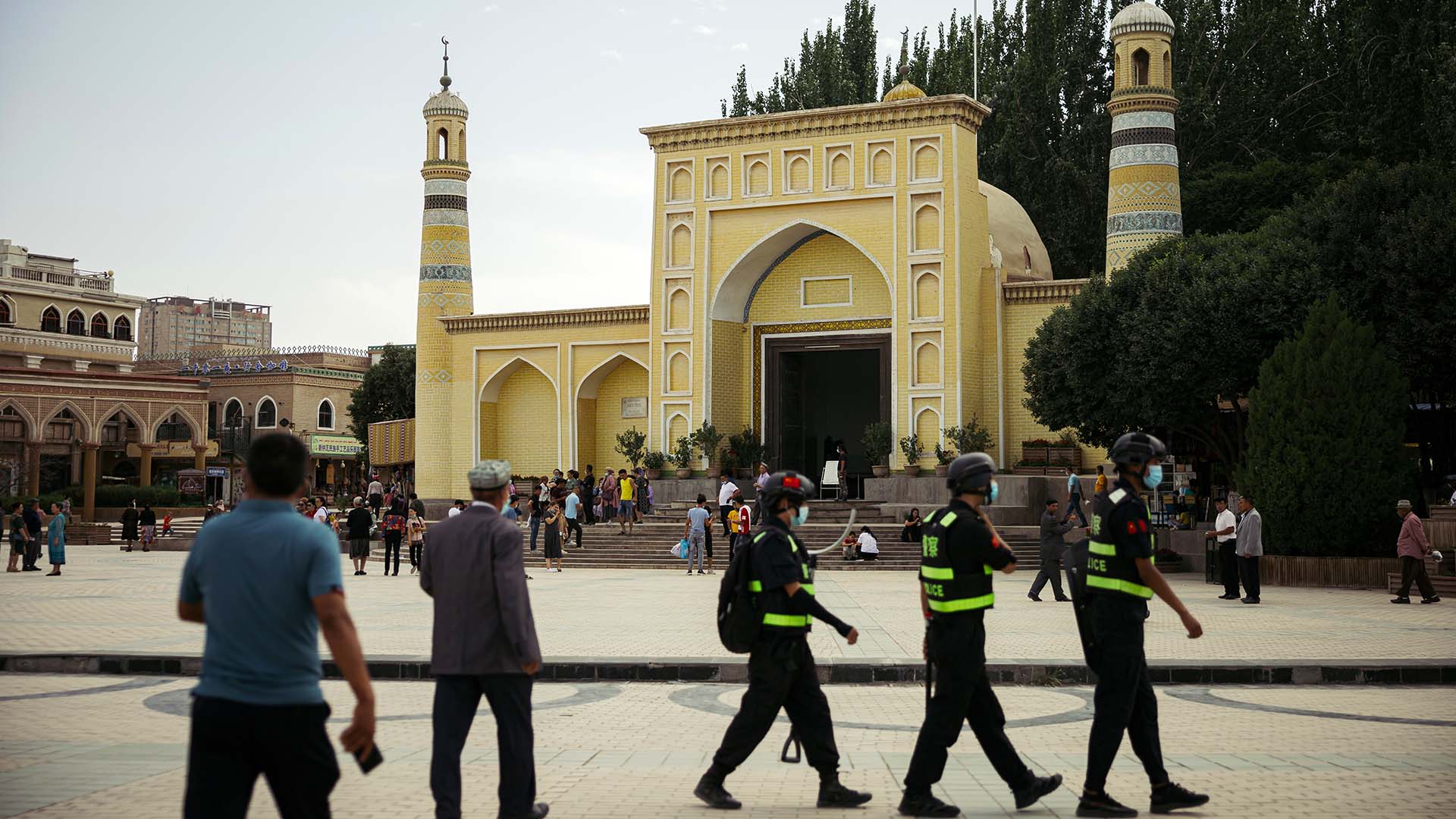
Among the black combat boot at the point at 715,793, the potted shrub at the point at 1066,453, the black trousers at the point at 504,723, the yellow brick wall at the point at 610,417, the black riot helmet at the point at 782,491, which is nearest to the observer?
the black trousers at the point at 504,723

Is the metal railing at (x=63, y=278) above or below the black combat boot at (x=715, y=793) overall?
above

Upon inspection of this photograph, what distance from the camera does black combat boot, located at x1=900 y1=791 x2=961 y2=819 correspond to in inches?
227

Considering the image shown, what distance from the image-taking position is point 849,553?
79.5 ft

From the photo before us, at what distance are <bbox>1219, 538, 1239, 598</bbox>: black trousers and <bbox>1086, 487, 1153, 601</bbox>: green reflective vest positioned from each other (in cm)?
1136

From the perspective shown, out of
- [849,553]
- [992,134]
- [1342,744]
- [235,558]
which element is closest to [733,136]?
[849,553]

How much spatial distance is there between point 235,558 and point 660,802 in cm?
263

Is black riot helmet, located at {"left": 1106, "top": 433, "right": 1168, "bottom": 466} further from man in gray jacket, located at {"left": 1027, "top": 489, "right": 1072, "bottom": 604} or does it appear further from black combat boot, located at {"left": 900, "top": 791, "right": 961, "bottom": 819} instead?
man in gray jacket, located at {"left": 1027, "top": 489, "right": 1072, "bottom": 604}

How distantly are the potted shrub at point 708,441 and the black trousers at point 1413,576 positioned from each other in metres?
16.4

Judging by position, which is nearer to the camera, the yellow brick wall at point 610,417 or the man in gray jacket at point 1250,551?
the man in gray jacket at point 1250,551

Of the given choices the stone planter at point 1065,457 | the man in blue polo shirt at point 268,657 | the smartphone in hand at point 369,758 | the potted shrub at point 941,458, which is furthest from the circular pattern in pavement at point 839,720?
the stone planter at point 1065,457

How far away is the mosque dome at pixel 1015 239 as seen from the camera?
1335 inches

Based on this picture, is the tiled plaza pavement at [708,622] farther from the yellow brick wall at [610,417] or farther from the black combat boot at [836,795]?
the yellow brick wall at [610,417]

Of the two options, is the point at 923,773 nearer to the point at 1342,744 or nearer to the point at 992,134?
the point at 1342,744

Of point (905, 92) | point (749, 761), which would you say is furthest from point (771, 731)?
point (905, 92)
